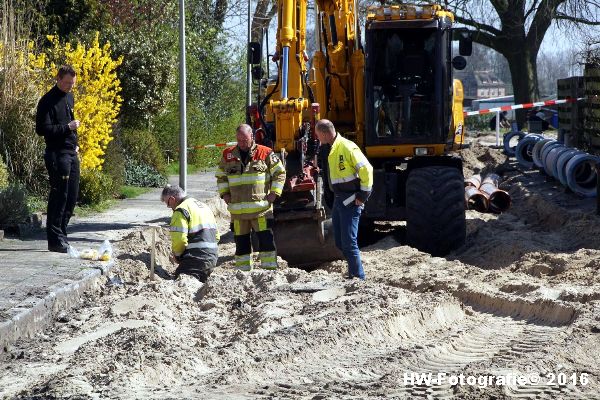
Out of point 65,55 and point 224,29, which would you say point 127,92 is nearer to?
point 65,55

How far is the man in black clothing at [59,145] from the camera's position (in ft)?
41.5

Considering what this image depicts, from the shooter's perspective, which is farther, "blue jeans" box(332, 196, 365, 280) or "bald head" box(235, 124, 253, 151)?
"bald head" box(235, 124, 253, 151)

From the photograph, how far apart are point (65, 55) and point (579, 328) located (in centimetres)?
1290

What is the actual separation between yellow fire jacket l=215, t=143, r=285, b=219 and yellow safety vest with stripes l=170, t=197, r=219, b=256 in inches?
24.4

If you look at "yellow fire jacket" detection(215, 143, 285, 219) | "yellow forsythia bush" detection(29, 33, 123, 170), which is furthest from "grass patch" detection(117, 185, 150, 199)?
"yellow fire jacket" detection(215, 143, 285, 219)

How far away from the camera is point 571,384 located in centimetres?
696

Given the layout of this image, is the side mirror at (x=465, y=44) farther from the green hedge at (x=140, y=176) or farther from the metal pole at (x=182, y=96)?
the green hedge at (x=140, y=176)

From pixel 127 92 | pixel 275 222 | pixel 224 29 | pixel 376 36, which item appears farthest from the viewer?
pixel 224 29

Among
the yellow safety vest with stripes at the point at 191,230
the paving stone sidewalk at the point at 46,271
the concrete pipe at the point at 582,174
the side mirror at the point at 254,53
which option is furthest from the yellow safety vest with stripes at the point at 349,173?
the concrete pipe at the point at 582,174

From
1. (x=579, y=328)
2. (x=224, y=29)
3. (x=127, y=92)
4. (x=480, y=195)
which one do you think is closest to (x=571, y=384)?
(x=579, y=328)

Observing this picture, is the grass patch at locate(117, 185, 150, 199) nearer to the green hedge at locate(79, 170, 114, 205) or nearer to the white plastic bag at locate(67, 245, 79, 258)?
the green hedge at locate(79, 170, 114, 205)

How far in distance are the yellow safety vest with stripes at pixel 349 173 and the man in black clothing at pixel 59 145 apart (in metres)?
2.99

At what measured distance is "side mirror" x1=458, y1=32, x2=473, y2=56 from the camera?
49.0 feet

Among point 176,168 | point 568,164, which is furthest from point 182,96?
point 176,168
